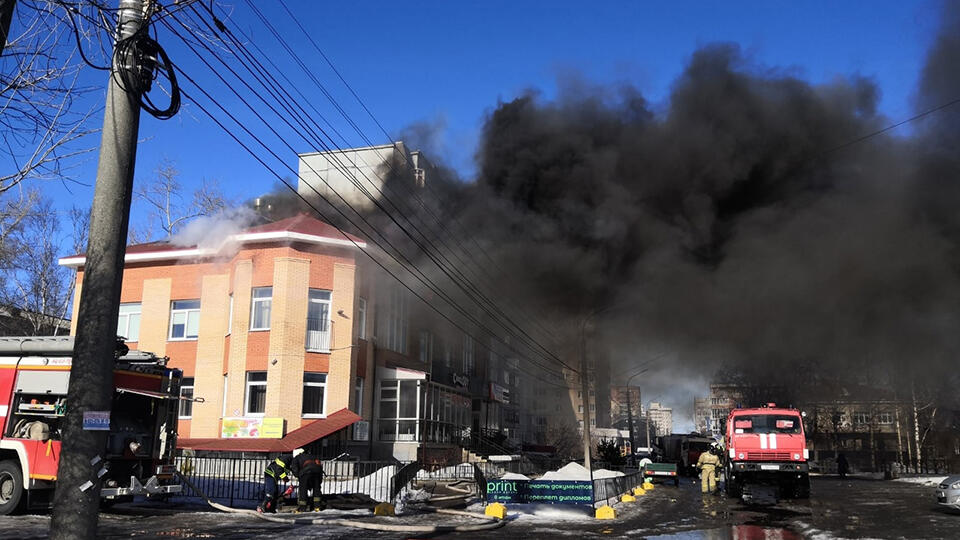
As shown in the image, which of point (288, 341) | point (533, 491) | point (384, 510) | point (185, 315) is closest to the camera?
point (384, 510)

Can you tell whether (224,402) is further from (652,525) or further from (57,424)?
(652,525)

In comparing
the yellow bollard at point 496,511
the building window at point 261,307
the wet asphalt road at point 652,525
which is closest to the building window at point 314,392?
the building window at point 261,307

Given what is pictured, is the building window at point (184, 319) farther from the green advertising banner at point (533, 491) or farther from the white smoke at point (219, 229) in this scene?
the green advertising banner at point (533, 491)

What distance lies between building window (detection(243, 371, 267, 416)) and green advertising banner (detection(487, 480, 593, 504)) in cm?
1050

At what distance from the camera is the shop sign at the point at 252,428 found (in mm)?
21344

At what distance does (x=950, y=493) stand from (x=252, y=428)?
18.3 m

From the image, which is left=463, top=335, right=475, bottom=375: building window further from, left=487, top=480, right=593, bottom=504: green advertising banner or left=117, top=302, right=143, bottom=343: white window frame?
left=487, top=480, right=593, bottom=504: green advertising banner

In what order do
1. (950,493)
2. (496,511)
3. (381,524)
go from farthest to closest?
(950,493)
(496,511)
(381,524)

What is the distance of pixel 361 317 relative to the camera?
79.3 ft

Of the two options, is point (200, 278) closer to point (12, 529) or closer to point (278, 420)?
point (278, 420)

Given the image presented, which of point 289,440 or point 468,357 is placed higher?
point 468,357

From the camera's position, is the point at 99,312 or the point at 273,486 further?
the point at 273,486

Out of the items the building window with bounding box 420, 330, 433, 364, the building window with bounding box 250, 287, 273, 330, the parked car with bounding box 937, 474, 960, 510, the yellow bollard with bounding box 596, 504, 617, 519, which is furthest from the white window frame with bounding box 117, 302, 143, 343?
the parked car with bounding box 937, 474, 960, 510

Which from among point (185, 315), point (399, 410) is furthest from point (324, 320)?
point (185, 315)
